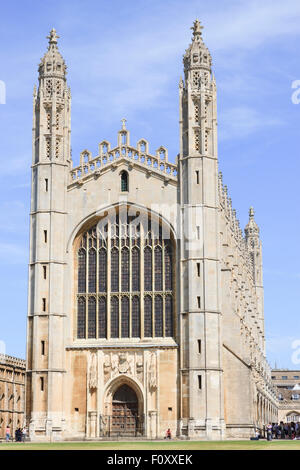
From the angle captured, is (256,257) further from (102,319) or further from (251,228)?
(102,319)

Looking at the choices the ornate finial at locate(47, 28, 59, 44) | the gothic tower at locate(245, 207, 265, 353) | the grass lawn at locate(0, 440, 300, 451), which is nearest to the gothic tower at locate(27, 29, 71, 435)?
the ornate finial at locate(47, 28, 59, 44)

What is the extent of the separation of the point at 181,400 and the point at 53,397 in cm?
736

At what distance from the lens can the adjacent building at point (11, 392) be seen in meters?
80.4

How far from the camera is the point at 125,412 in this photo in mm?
52906

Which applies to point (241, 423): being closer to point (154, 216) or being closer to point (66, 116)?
point (154, 216)

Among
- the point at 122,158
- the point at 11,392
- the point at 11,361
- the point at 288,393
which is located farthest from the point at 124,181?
the point at 288,393

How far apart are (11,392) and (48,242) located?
1284 inches

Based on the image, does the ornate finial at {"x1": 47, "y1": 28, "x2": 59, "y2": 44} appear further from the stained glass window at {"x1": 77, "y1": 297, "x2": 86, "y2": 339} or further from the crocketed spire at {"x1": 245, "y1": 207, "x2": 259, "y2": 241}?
the crocketed spire at {"x1": 245, "y1": 207, "x2": 259, "y2": 241}

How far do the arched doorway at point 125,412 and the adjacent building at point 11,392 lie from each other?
28.3 meters

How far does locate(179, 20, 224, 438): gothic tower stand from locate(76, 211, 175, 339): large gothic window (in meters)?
1.67

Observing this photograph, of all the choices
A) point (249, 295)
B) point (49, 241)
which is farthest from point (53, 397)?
point (249, 295)

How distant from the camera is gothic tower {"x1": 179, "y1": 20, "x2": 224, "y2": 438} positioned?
5084 cm
